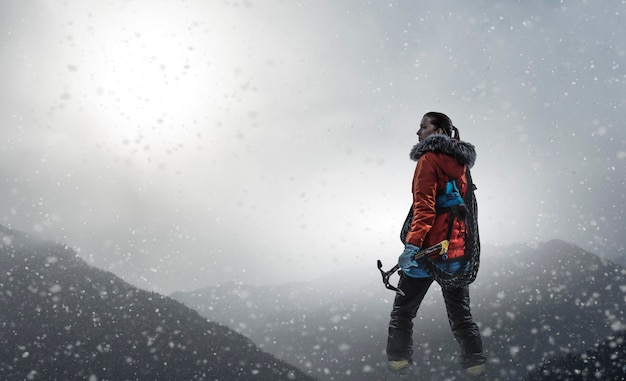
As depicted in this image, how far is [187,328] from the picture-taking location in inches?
3108

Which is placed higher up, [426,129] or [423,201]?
[426,129]

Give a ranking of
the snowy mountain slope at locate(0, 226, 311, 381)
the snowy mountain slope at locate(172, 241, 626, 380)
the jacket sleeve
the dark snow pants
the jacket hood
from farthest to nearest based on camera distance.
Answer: the snowy mountain slope at locate(172, 241, 626, 380) < the snowy mountain slope at locate(0, 226, 311, 381) < the dark snow pants < the jacket hood < the jacket sleeve

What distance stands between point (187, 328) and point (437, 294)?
5408 inches

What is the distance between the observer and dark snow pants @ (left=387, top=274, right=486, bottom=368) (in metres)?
3.31

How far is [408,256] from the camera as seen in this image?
305 cm

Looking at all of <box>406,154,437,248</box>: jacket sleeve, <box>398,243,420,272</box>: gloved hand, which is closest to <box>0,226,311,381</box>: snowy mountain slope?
<box>398,243,420,272</box>: gloved hand

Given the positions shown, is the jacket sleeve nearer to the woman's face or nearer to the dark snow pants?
the woman's face

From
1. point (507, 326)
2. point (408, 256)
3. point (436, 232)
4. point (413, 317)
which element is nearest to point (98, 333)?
point (413, 317)

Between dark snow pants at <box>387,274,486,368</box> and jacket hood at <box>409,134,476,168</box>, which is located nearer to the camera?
jacket hood at <box>409,134,476,168</box>

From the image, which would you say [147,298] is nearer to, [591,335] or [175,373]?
[175,373]

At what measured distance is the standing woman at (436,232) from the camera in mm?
3045

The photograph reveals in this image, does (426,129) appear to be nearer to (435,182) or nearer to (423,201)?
(435,182)

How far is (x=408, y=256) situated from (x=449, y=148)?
3.26 feet

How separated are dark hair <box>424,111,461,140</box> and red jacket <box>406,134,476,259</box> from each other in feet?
0.69
